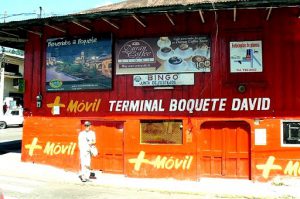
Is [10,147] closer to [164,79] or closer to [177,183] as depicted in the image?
[164,79]

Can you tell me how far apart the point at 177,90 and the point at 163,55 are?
58.7 inches

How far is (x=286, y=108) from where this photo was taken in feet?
49.6

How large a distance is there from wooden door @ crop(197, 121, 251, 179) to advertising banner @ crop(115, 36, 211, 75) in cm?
231

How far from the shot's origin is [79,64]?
17547 mm

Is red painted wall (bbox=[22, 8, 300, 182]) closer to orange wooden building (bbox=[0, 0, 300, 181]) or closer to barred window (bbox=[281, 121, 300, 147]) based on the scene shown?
orange wooden building (bbox=[0, 0, 300, 181])

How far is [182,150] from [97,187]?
365 centimetres

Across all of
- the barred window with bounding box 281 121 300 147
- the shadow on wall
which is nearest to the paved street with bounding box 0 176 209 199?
the barred window with bounding box 281 121 300 147

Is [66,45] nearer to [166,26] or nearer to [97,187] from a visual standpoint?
[166,26]

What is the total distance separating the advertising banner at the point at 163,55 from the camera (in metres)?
16.0

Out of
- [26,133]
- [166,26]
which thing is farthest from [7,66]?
[166,26]

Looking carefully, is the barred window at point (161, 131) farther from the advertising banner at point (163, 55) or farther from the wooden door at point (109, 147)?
the advertising banner at point (163, 55)

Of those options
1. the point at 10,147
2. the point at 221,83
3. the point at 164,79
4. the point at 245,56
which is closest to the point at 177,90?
the point at 164,79

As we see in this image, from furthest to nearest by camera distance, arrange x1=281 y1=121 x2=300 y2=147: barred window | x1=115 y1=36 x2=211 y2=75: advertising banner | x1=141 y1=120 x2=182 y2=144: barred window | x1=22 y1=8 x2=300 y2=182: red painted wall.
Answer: x1=141 y1=120 x2=182 y2=144: barred window
x1=115 y1=36 x2=211 y2=75: advertising banner
x1=22 y1=8 x2=300 y2=182: red painted wall
x1=281 y1=121 x2=300 y2=147: barred window

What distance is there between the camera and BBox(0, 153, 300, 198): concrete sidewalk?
43.7 ft
